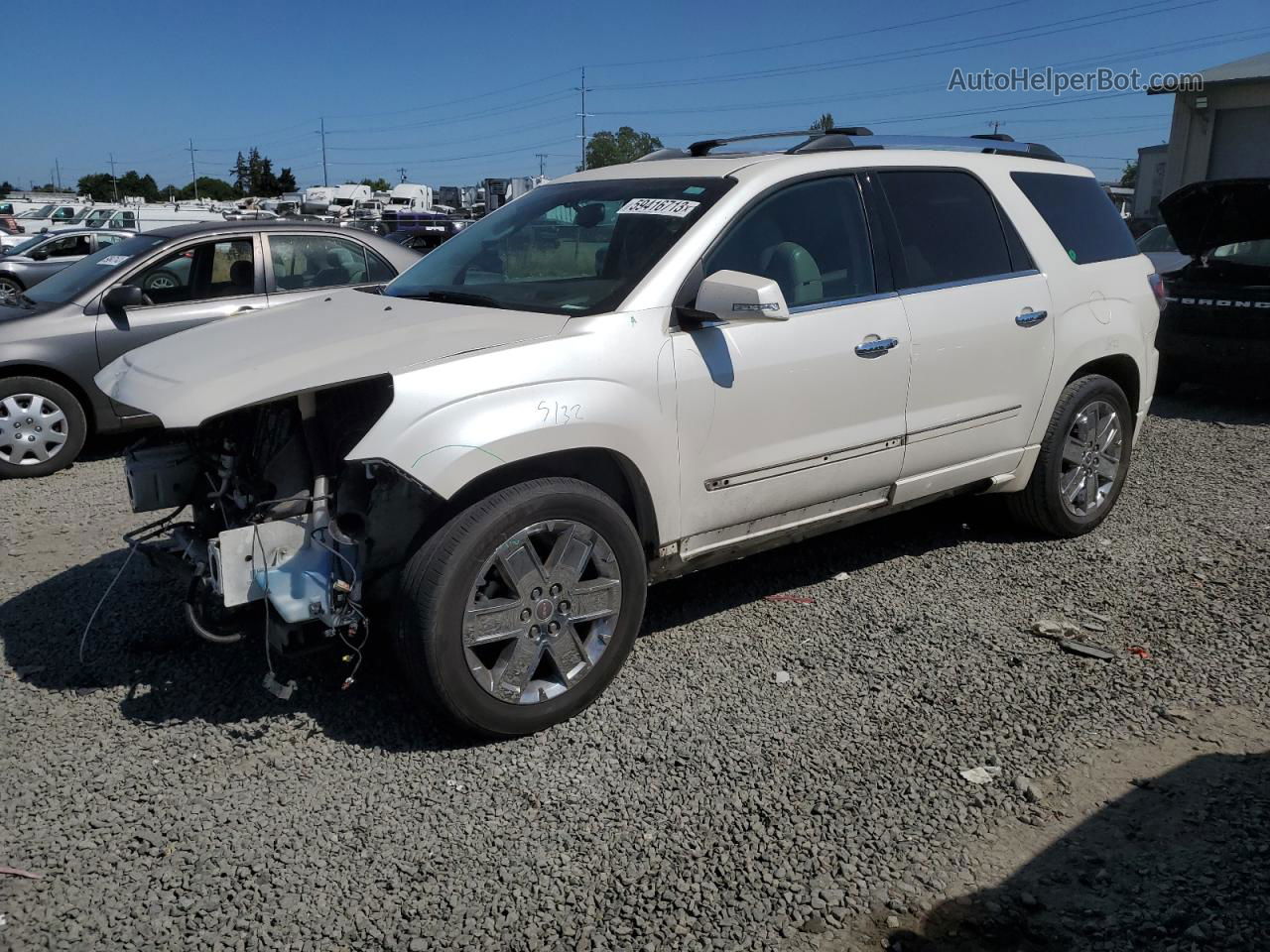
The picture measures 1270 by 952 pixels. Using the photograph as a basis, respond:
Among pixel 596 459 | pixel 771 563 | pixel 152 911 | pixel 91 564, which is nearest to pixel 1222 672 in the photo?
pixel 771 563

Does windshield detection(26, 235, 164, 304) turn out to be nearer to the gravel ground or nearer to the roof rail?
the gravel ground

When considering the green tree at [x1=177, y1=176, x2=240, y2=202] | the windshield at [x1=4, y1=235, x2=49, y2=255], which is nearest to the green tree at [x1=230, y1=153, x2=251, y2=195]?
the green tree at [x1=177, y1=176, x2=240, y2=202]

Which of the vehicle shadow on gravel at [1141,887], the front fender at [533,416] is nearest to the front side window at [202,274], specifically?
the front fender at [533,416]

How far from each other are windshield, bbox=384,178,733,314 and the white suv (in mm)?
14

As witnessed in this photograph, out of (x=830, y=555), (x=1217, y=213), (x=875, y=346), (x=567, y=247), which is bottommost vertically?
(x=830, y=555)

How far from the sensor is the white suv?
10.9ft

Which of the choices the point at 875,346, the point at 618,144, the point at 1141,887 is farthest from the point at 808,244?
the point at 618,144

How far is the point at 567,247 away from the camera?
14.4ft

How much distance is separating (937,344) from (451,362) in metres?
2.19

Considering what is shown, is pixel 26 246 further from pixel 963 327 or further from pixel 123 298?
pixel 963 327

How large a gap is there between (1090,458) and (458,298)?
3358mm

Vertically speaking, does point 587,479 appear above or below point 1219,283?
below

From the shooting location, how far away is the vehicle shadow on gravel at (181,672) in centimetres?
370

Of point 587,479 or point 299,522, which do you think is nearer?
point 299,522
